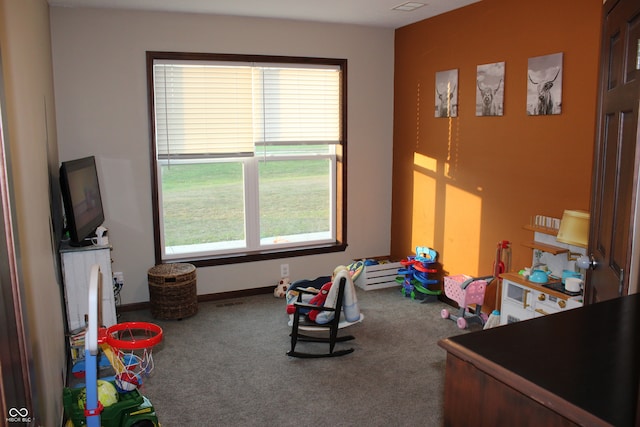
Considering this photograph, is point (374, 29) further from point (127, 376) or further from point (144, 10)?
point (127, 376)

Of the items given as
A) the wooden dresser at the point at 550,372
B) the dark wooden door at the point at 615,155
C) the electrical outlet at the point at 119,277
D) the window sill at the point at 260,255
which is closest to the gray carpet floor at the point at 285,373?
the electrical outlet at the point at 119,277

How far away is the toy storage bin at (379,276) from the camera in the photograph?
524cm

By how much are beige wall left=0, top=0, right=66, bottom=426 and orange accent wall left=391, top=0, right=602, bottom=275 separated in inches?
126

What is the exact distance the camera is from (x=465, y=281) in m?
4.26

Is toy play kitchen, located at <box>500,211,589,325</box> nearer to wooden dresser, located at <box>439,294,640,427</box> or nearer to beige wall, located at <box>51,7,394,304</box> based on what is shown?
beige wall, located at <box>51,7,394,304</box>

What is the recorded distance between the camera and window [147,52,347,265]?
4.72 meters

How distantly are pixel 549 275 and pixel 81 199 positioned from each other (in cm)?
320

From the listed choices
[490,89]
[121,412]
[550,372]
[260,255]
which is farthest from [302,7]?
[550,372]

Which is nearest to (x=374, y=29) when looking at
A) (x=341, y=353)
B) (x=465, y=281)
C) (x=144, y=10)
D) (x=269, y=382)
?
(x=144, y=10)

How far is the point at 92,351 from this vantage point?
5.90ft

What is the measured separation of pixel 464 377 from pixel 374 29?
15.7 feet

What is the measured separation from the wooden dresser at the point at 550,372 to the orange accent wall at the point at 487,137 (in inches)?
108

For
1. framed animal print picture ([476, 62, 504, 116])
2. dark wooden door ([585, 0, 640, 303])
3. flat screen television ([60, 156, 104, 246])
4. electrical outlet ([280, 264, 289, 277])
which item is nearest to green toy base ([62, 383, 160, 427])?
flat screen television ([60, 156, 104, 246])

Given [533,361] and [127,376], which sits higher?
[533,361]
